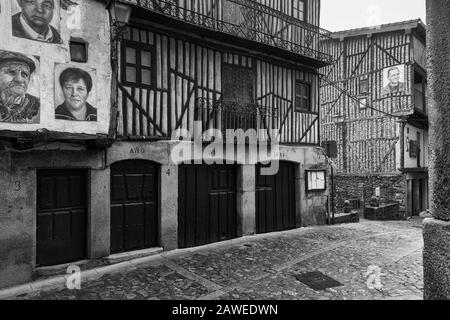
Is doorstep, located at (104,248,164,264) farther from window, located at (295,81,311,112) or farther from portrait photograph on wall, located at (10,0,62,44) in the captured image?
window, located at (295,81,311,112)

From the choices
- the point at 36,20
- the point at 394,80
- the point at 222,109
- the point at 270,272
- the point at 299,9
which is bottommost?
the point at 270,272

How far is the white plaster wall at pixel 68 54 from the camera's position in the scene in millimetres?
5396

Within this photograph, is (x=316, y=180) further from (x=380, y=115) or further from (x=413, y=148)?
(x=413, y=148)

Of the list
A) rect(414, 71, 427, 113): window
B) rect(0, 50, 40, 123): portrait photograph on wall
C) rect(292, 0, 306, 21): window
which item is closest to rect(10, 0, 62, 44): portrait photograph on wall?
rect(0, 50, 40, 123): portrait photograph on wall

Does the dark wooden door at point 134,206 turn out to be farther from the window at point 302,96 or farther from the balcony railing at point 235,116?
the window at point 302,96

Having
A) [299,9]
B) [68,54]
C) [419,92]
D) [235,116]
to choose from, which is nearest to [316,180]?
[235,116]

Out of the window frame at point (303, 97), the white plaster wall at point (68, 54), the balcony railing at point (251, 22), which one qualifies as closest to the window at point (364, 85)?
the balcony railing at point (251, 22)

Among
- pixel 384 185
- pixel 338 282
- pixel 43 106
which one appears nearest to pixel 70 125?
pixel 43 106

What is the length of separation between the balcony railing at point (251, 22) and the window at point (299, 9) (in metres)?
0.41

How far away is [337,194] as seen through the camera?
17547 mm

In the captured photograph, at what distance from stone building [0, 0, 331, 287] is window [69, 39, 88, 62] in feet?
0.10

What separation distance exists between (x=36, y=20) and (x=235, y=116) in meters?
5.41

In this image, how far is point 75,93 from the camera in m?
6.04

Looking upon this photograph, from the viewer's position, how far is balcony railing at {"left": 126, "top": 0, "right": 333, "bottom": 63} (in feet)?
26.7
